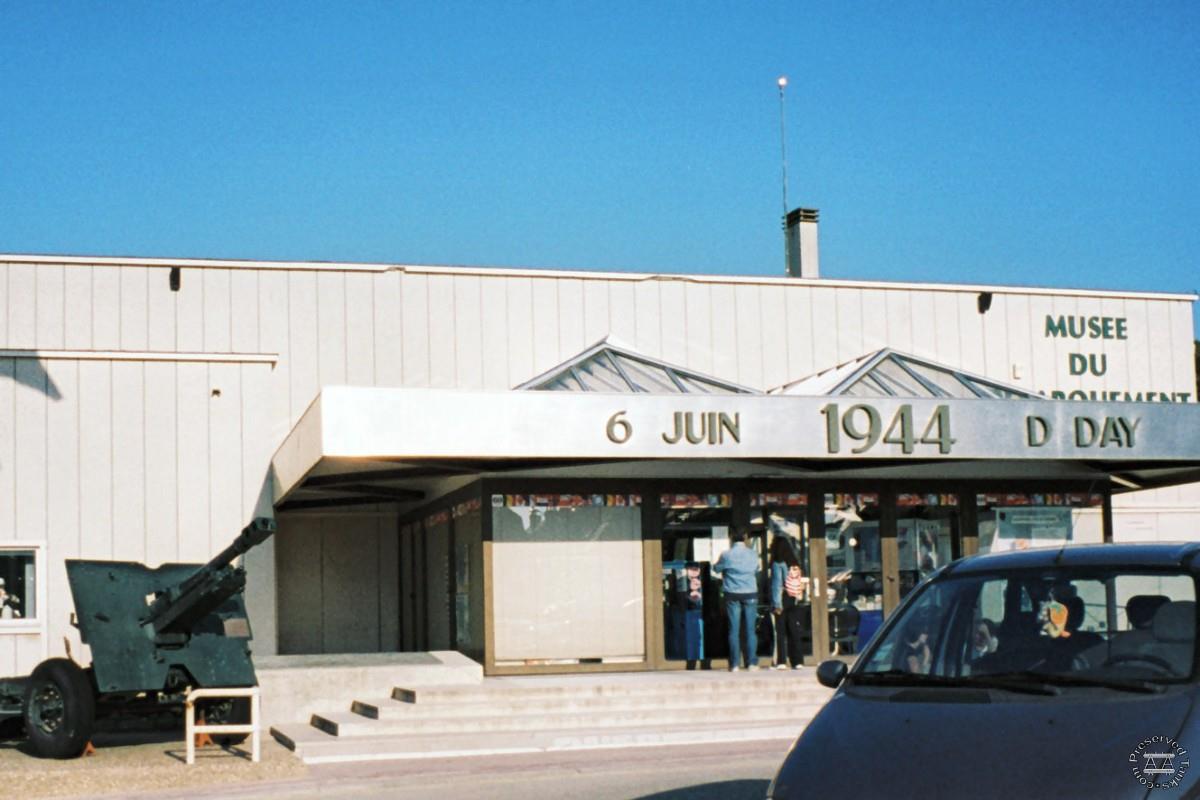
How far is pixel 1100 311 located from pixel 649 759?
16165 mm

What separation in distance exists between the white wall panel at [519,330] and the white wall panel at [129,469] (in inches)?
217

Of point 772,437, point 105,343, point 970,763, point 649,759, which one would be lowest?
point 649,759

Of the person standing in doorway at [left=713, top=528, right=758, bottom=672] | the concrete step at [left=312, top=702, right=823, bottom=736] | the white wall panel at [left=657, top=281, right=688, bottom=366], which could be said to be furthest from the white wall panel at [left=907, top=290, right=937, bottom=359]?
the concrete step at [left=312, top=702, right=823, bottom=736]

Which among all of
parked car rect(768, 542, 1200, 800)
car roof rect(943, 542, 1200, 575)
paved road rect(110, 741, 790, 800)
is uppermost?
car roof rect(943, 542, 1200, 575)

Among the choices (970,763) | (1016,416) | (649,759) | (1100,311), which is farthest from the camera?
(1100,311)

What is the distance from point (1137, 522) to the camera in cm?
2697

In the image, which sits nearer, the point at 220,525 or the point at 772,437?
the point at 772,437

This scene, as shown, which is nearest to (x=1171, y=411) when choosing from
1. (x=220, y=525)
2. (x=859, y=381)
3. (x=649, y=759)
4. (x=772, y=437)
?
(x=859, y=381)

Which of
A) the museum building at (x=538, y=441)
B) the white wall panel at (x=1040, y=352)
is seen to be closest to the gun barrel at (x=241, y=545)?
the museum building at (x=538, y=441)

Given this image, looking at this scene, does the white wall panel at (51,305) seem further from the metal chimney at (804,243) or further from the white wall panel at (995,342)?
the white wall panel at (995,342)

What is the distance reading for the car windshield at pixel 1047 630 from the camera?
6184 mm

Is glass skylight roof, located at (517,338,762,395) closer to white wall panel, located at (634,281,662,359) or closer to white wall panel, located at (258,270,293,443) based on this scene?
white wall panel, located at (634,281,662,359)

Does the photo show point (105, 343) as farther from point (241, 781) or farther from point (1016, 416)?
point (1016, 416)

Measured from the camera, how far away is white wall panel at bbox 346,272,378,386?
23.1 m
